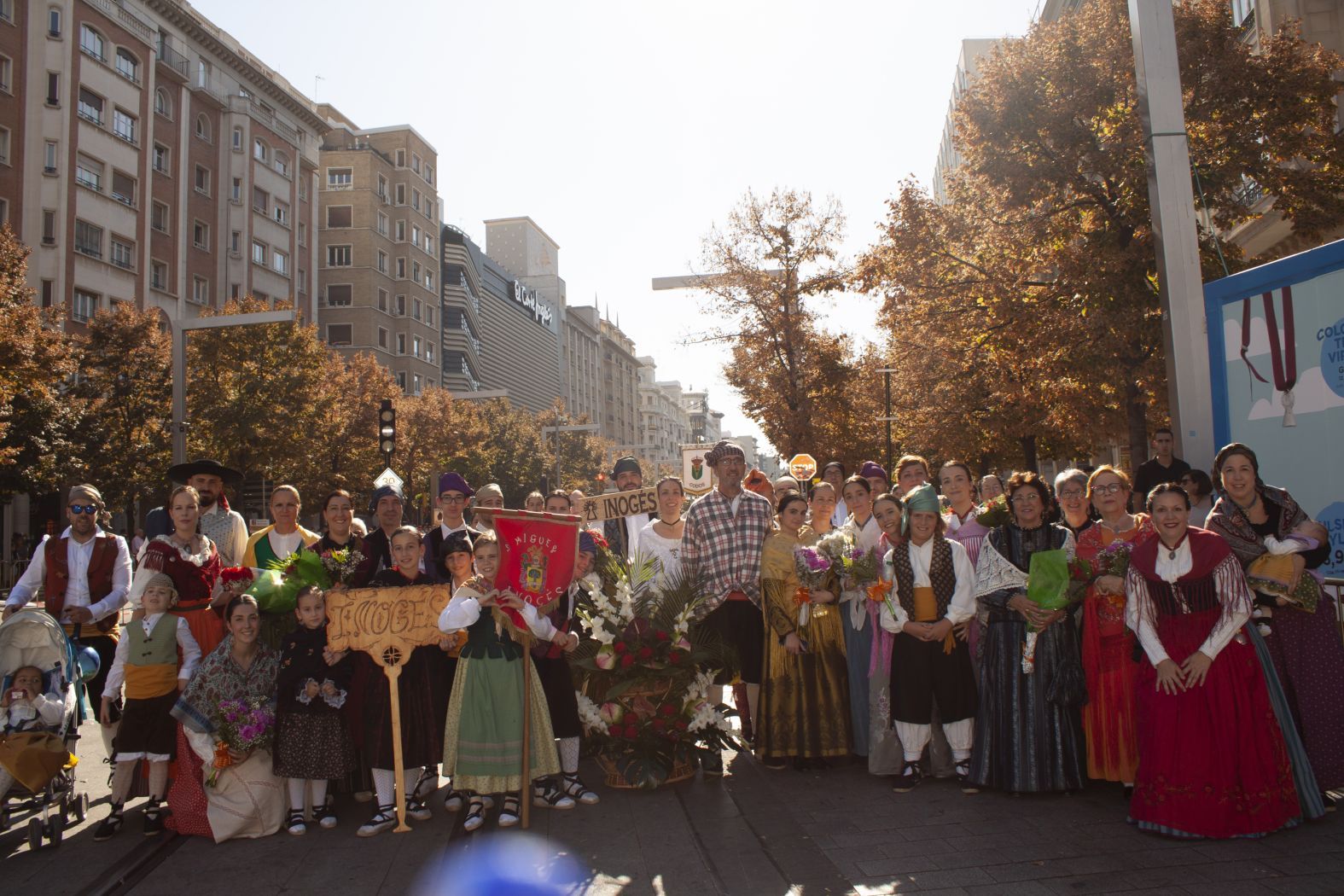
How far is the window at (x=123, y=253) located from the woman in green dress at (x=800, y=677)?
125 ft

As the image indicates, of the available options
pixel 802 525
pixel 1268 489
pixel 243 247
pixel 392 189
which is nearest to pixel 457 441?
pixel 243 247

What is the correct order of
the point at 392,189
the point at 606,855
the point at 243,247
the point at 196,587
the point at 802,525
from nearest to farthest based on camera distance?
the point at 606,855, the point at 196,587, the point at 802,525, the point at 243,247, the point at 392,189

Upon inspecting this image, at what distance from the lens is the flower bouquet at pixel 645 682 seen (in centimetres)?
678

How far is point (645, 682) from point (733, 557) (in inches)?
54.0

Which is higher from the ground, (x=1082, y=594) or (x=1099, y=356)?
(x=1099, y=356)

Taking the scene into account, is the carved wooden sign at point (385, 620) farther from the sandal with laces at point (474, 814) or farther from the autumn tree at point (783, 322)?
the autumn tree at point (783, 322)

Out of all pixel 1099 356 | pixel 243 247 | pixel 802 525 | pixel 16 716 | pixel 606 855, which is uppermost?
pixel 243 247

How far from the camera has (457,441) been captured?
43.0 metres

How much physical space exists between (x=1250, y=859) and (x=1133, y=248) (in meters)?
13.2

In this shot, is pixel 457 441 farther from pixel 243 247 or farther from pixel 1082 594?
pixel 1082 594

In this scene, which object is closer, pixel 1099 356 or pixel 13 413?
pixel 1099 356

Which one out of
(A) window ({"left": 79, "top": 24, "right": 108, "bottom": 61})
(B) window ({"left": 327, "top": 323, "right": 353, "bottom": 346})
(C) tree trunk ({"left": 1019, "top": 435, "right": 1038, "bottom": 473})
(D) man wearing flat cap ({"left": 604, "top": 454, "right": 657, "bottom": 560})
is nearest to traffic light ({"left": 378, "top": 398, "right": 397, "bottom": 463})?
(D) man wearing flat cap ({"left": 604, "top": 454, "right": 657, "bottom": 560})

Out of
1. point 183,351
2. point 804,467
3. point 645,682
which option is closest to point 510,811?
point 645,682

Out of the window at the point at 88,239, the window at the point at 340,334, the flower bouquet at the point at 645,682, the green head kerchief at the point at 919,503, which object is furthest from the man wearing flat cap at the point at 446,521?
the window at the point at 340,334
